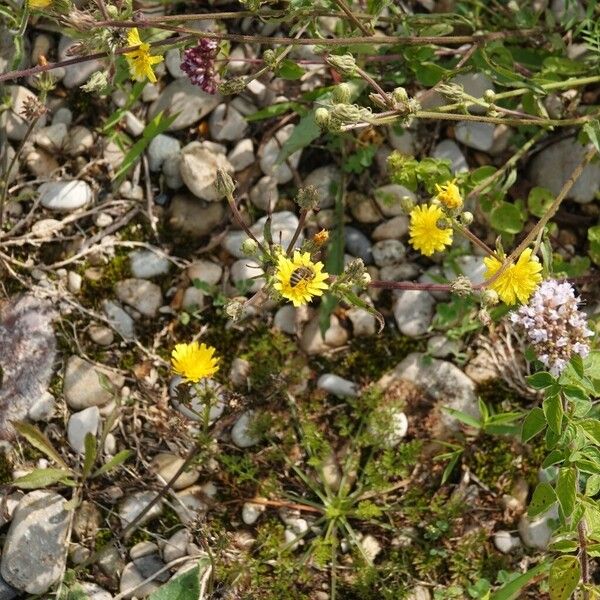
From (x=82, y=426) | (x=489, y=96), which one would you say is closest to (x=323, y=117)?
(x=489, y=96)

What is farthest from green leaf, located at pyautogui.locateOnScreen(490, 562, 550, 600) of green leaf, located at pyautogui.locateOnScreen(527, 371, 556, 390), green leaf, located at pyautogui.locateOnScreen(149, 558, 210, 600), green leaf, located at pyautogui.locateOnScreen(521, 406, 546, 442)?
green leaf, located at pyautogui.locateOnScreen(149, 558, 210, 600)

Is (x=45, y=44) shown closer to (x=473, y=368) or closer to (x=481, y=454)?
(x=473, y=368)

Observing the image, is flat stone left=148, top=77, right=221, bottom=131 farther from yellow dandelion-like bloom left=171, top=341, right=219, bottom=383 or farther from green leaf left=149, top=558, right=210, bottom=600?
green leaf left=149, top=558, right=210, bottom=600

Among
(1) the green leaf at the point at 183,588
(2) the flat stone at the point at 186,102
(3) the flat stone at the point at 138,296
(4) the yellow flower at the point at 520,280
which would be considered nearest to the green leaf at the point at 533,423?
(4) the yellow flower at the point at 520,280

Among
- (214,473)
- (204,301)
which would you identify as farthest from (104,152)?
(214,473)

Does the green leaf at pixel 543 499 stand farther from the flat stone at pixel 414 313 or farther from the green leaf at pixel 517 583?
the flat stone at pixel 414 313
